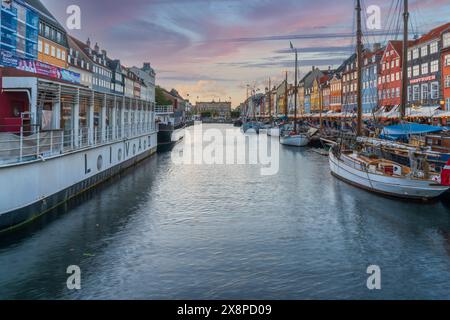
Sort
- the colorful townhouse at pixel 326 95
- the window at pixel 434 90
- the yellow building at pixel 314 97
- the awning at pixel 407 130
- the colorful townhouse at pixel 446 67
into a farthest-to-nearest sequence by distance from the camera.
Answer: the yellow building at pixel 314 97
the colorful townhouse at pixel 326 95
the window at pixel 434 90
the colorful townhouse at pixel 446 67
the awning at pixel 407 130

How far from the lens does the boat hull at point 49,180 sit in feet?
58.7

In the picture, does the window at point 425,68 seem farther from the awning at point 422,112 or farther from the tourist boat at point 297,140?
the awning at point 422,112

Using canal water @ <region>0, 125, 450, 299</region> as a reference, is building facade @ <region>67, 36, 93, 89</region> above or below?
above

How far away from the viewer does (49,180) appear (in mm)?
21688

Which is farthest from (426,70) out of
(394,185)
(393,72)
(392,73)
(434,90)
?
(394,185)

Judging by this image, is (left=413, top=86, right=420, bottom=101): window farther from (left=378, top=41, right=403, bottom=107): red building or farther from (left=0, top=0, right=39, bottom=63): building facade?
(left=0, top=0, right=39, bottom=63): building facade

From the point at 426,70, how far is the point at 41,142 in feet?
206

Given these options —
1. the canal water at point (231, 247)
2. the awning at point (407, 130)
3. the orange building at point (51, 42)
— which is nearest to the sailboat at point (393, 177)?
the canal water at point (231, 247)

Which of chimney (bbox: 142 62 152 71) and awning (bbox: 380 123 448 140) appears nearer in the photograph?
awning (bbox: 380 123 448 140)

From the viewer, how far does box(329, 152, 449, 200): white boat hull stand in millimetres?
25906

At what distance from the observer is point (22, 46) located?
6419 cm

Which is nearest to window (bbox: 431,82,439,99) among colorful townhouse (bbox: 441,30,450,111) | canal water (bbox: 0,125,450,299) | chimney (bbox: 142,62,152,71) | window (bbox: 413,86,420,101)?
colorful townhouse (bbox: 441,30,450,111)

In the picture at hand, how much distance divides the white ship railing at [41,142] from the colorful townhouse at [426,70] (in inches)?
1872

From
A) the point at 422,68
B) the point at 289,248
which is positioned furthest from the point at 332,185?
the point at 422,68
